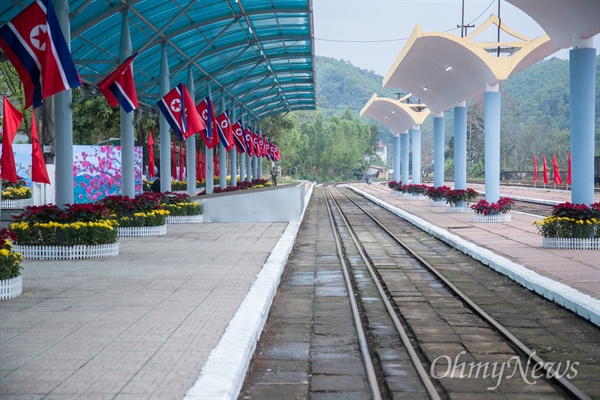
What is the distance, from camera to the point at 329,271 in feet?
54.2

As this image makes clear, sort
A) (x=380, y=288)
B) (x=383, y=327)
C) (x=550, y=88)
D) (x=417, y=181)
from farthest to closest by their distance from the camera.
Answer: (x=550, y=88) → (x=417, y=181) → (x=380, y=288) → (x=383, y=327)

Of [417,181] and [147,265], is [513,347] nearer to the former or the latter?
[147,265]

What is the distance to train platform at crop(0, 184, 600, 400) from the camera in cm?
658

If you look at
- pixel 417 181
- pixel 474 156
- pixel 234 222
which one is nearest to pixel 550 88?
pixel 474 156

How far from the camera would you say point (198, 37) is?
2973cm

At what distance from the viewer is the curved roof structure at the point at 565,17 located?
59.4 feet

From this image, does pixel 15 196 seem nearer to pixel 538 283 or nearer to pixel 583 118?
pixel 583 118

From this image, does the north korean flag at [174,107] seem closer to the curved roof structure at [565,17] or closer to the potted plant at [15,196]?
the potted plant at [15,196]

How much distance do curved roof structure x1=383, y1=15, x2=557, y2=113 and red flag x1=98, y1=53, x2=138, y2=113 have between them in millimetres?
14618

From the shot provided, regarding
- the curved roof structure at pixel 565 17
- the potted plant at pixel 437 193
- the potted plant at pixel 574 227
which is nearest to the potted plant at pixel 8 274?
the potted plant at pixel 574 227

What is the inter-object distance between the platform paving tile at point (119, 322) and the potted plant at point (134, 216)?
16.2ft

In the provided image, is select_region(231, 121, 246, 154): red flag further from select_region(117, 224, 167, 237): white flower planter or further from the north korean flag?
select_region(117, 224, 167, 237): white flower planter

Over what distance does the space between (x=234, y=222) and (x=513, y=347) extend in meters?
20.5

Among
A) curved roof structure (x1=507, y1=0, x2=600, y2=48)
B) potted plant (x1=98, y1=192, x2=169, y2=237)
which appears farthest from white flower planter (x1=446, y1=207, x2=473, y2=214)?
potted plant (x1=98, y1=192, x2=169, y2=237)
